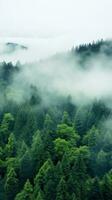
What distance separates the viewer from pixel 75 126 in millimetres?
136125

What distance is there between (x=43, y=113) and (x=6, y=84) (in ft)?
110

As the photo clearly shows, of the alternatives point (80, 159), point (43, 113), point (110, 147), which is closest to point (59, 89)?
point (43, 113)

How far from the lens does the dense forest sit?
296ft

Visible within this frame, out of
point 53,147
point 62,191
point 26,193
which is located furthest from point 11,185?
point 53,147

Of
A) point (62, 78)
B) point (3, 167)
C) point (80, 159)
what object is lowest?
point (62, 78)

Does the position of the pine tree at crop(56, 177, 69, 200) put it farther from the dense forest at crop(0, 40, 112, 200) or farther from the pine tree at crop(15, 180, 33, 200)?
the pine tree at crop(15, 180, 33, 200)

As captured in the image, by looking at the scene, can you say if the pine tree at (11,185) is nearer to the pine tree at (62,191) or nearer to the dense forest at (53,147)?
the dense forest at (53,147)

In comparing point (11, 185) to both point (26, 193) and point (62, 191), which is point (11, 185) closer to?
point (26, 193)

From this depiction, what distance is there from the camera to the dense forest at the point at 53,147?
90.1 m

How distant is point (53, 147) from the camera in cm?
11006

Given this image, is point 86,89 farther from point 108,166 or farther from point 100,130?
point 108,166

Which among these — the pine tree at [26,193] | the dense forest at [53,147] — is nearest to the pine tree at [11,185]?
the dense forest at [53,147]

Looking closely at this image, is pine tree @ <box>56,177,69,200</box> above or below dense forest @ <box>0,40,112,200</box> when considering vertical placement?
above

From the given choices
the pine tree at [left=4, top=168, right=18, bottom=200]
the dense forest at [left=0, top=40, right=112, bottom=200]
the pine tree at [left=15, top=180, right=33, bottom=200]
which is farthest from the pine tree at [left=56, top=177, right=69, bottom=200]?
the pine tree at [left=4, top=168, right=18, bottom=200]
